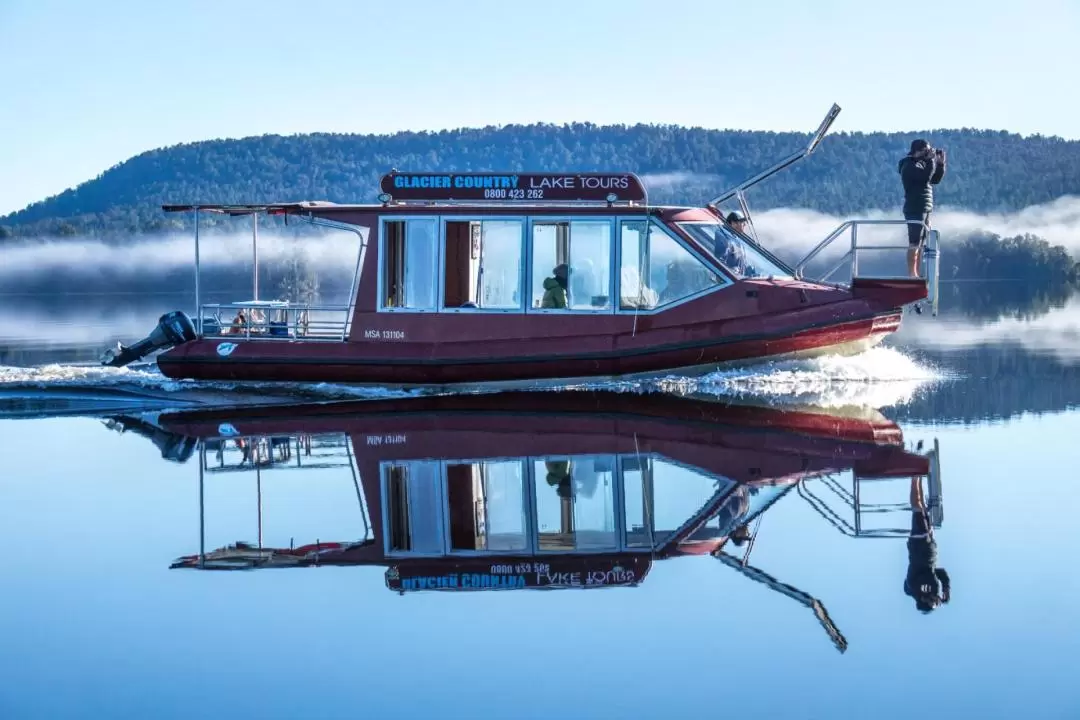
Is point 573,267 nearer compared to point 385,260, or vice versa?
point 573,267

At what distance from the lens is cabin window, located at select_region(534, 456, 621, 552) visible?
8727 mm

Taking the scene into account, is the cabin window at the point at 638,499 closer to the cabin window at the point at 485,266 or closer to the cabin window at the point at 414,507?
the cabin window at the point at 414,507

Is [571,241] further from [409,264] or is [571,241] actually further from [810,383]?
[810,383]

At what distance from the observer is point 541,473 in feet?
35.2

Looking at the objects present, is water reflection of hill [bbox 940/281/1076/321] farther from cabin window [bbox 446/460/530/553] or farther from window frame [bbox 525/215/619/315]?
cabin window [bbox 446/460/530/553]

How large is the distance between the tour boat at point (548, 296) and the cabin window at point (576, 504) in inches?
222

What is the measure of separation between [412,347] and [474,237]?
1.82m

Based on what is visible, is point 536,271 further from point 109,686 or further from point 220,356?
point 109,686

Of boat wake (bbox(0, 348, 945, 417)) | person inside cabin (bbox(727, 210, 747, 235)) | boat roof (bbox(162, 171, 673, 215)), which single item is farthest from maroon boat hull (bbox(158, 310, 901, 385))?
person inside cabin (bbox(727, 210, 747, 235))

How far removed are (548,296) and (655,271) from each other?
4.72 feet

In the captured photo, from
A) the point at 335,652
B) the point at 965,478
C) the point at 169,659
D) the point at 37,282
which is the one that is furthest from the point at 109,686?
the point at 37,282

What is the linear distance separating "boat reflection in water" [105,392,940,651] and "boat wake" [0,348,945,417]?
3.17 ft

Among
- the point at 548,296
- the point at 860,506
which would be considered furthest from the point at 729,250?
the point at 860,506

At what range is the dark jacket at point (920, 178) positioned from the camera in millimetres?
17797
